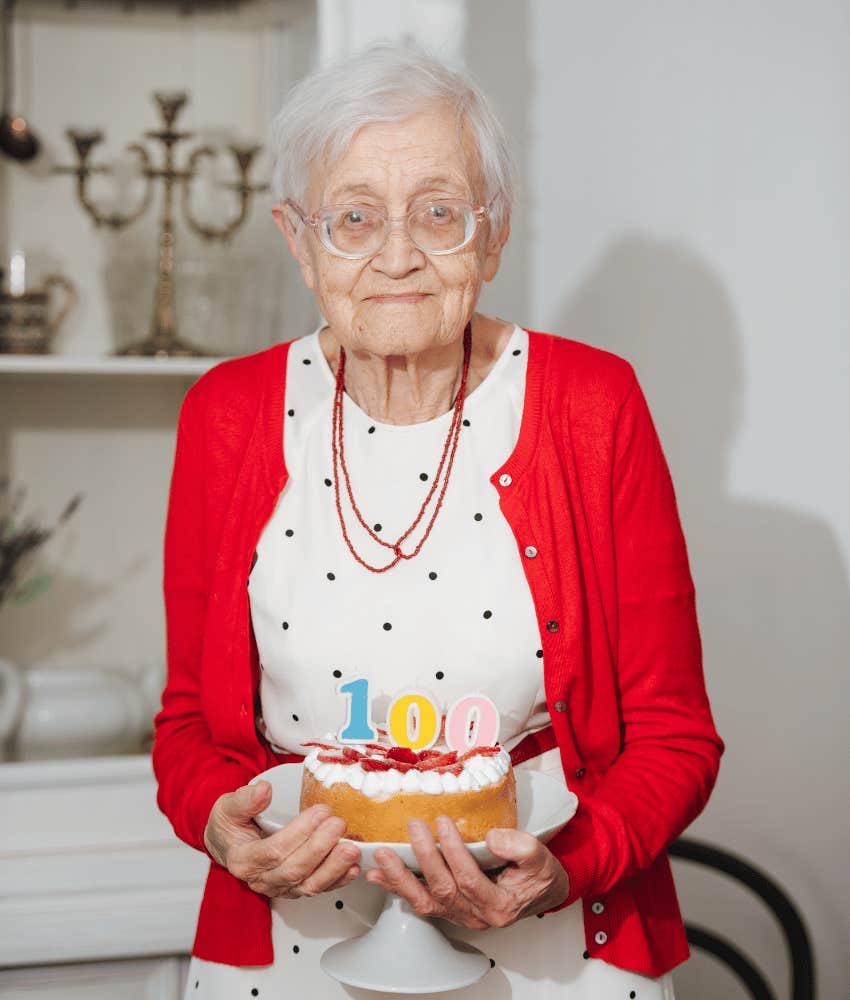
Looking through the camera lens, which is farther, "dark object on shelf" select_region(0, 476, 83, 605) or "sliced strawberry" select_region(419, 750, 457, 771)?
"dark object on shelf" select_region(0, 476, 83, 605)

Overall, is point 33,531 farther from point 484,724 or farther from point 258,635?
point 484,724

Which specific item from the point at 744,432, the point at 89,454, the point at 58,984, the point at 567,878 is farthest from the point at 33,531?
the point at 567,878

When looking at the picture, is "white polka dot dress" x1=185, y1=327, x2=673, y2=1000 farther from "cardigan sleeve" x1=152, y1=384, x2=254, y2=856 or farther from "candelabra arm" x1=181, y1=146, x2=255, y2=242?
"candelabra arm" x1=181, y1=146, x2=255, y2=242

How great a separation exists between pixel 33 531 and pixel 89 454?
0.22 meters

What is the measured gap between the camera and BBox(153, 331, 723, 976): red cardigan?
126 cm

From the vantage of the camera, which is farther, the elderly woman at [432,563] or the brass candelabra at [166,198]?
the brass candelabra at [166,198]

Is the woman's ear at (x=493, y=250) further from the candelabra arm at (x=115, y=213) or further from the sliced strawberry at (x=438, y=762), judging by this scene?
the candelabra arm at (x=115, y=213)

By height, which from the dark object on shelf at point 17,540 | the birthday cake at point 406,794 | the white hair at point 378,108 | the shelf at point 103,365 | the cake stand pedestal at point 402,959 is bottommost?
the dark object on shelf at point 17,540

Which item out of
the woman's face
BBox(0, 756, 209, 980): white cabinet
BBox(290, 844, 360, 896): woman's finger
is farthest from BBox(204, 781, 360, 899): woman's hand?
BBox(0, 756, 209, 980): white cabinet

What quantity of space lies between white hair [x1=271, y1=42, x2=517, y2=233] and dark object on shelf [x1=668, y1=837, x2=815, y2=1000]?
1030mm

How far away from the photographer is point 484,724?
114 cm

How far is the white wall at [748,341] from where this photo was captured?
194 centimetres

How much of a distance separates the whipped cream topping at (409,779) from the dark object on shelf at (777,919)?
841 mm

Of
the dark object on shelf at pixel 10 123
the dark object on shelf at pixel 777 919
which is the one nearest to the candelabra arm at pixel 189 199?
the dark object on shelf at pixel 10 123
